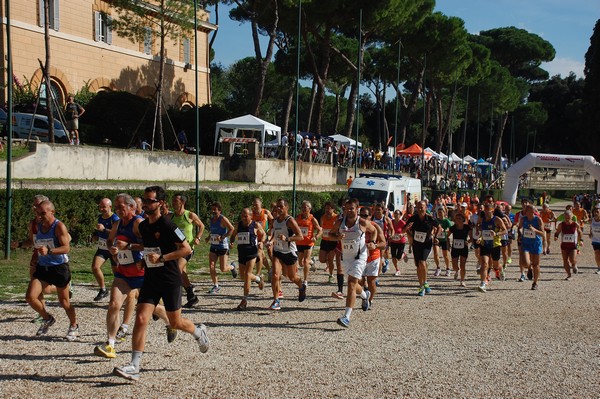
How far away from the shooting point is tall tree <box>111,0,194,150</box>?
31328mm

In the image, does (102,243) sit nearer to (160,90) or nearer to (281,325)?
(281,325)

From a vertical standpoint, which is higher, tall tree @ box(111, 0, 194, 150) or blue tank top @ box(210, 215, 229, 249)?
tall tree @ box(111, 0, 194, 150)

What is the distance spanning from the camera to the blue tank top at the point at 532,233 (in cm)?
1550

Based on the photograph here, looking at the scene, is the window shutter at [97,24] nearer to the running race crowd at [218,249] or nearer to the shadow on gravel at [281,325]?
the running race crowd at [218,249]

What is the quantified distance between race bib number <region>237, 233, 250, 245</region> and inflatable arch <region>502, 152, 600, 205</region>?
39685 mm

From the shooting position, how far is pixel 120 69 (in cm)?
3847

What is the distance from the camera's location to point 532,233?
1552cm

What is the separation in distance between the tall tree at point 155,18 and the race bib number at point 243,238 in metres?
19.0

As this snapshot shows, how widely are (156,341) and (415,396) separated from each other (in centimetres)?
357

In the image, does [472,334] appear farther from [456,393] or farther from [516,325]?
[456,393]

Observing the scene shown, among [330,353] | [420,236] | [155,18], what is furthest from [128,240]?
[155,18]

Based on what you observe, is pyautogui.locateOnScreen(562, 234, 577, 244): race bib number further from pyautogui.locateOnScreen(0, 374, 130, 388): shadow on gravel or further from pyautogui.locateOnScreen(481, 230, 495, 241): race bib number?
pyautogui.locateOnScreen(0, 374, 130, 388): shadow on gravel

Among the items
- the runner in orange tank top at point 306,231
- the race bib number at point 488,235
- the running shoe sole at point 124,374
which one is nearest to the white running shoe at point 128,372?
the running shoe sole at point 124,374

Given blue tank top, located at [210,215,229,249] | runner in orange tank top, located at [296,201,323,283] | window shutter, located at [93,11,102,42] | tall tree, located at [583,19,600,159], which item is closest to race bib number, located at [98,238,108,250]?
blue tank top, located at [210,215,229,249]
